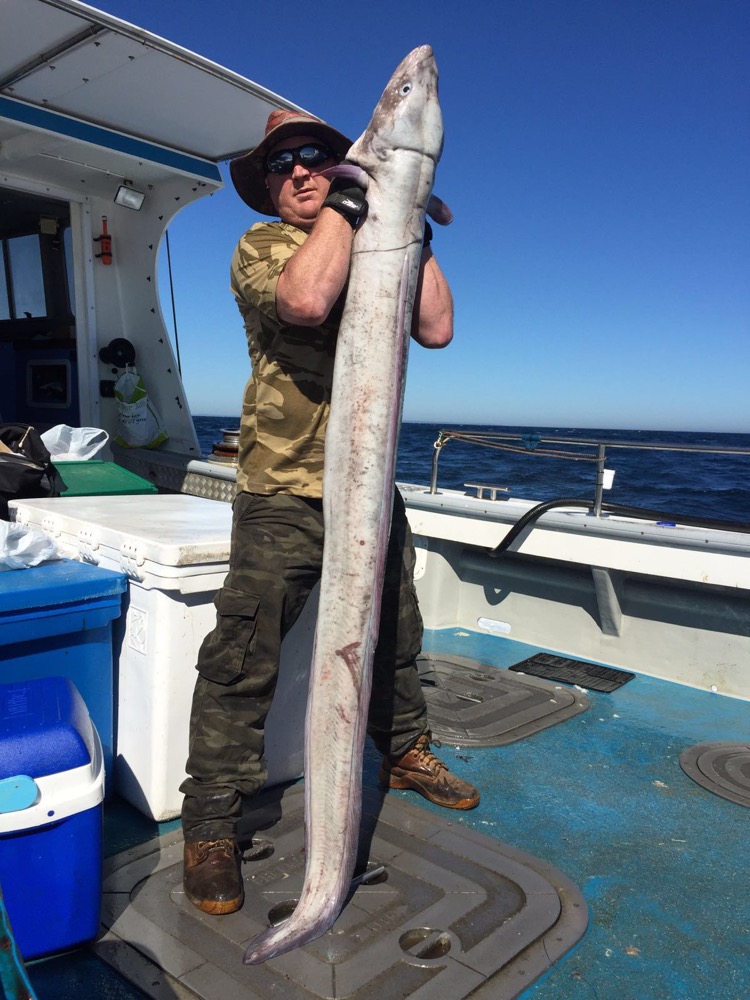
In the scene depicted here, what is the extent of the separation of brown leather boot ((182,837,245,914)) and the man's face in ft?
6.62

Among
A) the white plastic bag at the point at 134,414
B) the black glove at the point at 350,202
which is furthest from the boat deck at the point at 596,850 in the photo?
the white plastic bag at the point at 134,414

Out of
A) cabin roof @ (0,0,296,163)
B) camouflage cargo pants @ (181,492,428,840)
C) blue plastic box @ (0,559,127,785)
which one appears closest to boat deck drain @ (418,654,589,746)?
camouflage cargo pants @ (181,492,428,840)

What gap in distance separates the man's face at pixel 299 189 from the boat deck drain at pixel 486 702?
8.12 feet

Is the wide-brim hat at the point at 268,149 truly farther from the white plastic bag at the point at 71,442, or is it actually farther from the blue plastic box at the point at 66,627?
the white plastic bag at the point at 71,442

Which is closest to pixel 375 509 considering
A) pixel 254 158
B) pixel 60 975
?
pixel 254 158

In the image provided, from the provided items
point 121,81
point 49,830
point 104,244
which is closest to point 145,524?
point 49,830

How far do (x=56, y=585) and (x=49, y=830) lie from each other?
87 cm

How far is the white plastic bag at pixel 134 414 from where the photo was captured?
295 inches

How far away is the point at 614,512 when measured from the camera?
5277 millimetres

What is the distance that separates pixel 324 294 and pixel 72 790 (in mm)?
1487

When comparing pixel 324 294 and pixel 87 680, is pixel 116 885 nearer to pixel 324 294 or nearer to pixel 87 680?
pixel 87 680

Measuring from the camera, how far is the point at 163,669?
9.16ft

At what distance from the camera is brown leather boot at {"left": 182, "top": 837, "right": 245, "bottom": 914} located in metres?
2.35

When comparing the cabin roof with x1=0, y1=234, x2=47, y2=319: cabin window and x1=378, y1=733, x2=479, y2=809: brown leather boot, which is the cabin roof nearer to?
x1=0, y1=234, x2=47, y2=319: cabin window
